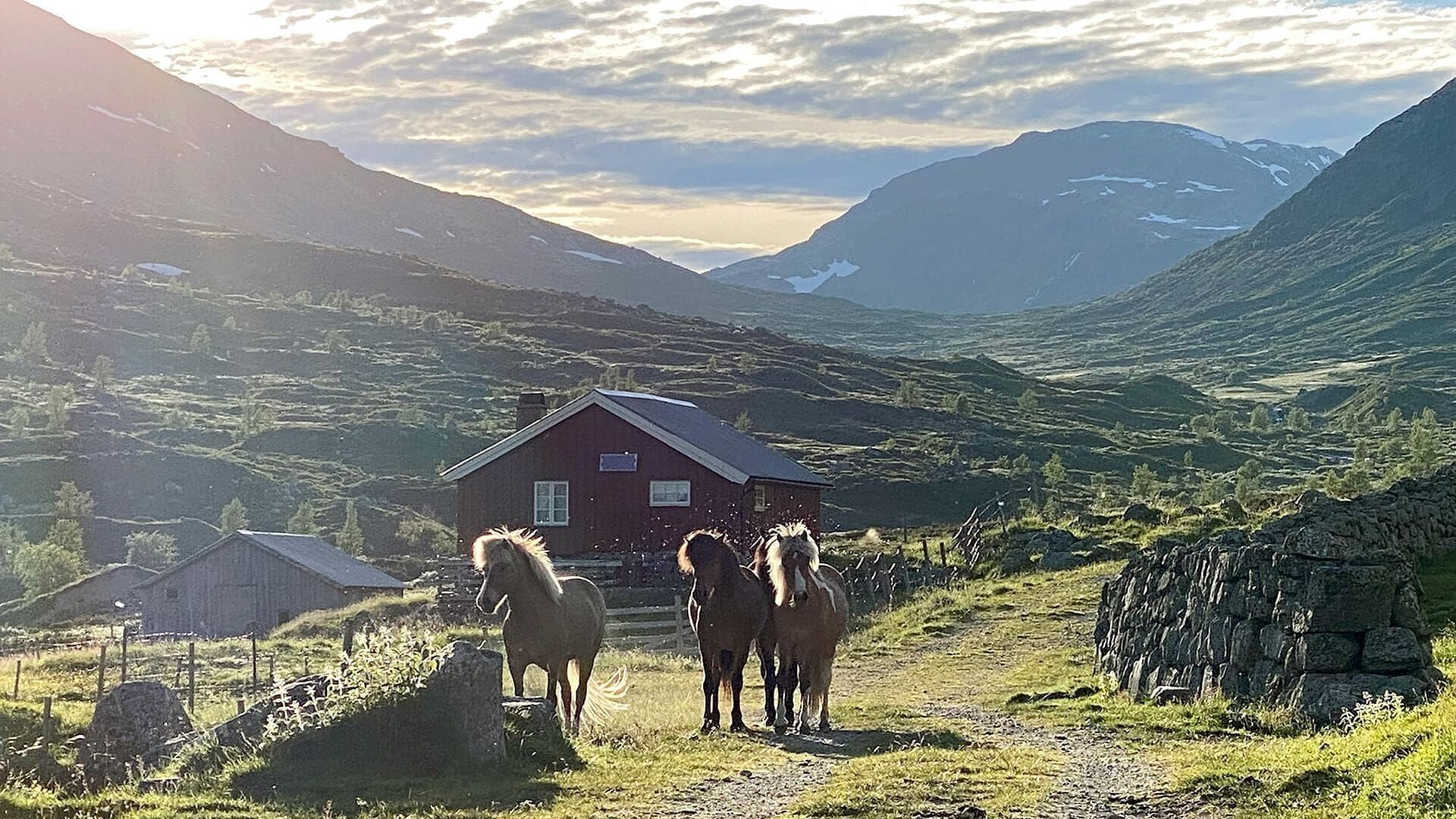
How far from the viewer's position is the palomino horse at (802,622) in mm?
18641

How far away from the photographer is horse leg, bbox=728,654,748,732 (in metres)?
18.3

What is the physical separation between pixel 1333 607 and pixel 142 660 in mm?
31123

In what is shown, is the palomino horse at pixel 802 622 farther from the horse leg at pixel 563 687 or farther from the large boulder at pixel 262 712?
the large boulder at pixel 262 712

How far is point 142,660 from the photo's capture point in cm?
3894

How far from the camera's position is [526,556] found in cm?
1834

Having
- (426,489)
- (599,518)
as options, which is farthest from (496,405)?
(599,518)

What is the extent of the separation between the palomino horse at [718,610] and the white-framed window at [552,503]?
32.4 meters

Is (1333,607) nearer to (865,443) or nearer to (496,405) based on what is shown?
(865,443)

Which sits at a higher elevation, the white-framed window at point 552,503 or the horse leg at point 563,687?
the white-framed window at point 552,503

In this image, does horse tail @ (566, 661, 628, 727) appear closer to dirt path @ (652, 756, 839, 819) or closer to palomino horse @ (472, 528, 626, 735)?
palomino horse @ (472, 528, 626, 735)

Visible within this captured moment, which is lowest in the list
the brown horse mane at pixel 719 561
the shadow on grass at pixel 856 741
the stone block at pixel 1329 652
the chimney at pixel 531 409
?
the shadow on grass at pixel 856 741

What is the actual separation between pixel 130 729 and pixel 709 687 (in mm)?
6351

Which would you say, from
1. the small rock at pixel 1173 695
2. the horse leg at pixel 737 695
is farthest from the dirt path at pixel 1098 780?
the horse leg at pixel 737 695

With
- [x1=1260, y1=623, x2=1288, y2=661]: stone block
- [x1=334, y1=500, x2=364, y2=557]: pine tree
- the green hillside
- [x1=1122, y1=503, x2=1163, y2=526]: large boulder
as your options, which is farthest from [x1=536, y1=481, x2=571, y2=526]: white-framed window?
the green hillside
